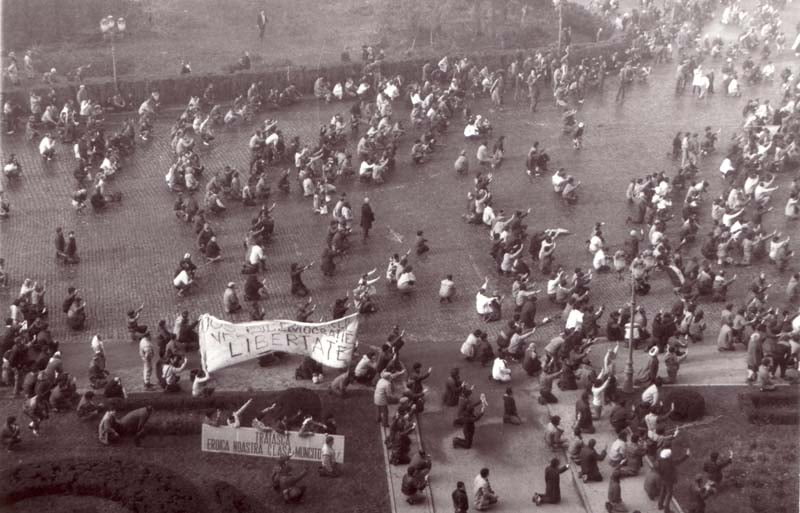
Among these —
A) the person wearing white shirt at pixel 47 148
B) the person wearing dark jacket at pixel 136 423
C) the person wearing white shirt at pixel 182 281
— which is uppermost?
the person wearing white shirt at pixel 47 148

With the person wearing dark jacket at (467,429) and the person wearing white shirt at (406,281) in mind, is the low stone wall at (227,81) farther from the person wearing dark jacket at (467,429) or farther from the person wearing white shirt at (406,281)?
the person wearing dark jacket at (467,429)

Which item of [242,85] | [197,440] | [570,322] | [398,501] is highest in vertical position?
[242,85]

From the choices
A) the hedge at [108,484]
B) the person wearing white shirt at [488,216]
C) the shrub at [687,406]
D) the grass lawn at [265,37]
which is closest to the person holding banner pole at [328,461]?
the hedge at [108,484]

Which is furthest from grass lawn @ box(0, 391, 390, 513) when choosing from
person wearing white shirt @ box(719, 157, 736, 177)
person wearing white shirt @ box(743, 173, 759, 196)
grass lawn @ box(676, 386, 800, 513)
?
person wearing white shirt @ box(719, 157, 736, 177)

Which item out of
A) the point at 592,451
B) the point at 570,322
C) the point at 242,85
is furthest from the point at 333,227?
the point at 242,85

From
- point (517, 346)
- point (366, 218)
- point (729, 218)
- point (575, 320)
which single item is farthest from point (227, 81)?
point (517, 346)

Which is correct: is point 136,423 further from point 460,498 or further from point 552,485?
point 552,485

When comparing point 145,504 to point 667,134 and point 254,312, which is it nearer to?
point 254,312
